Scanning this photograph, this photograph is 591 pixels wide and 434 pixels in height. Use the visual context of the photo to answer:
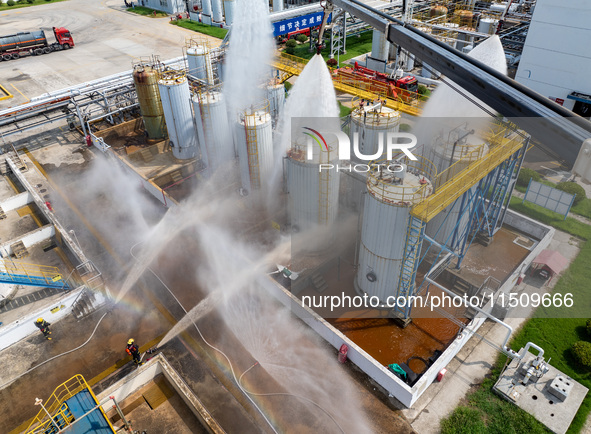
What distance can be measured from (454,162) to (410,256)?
5794 mm

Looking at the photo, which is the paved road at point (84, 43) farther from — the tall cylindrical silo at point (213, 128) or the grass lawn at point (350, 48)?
the tall cylindrical silo at point (213, 128)

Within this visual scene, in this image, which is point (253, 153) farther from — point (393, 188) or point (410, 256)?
point (410, 256)

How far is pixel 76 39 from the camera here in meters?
59.7

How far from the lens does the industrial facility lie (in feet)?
50.5

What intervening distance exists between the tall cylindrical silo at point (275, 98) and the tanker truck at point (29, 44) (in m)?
40.9

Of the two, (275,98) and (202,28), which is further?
(202,28)

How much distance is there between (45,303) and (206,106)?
13.9 m

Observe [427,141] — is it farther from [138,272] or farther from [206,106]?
[138,272]

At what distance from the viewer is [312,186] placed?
19.0 metres

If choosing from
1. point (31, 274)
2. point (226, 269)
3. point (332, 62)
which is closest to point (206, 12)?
point (332, 62)

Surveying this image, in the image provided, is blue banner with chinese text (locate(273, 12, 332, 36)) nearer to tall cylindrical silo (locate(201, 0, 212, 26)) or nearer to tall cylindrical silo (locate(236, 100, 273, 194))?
tall cylindrical silo (locate(201, 0, 212, 26))

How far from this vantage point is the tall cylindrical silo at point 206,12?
62250mm

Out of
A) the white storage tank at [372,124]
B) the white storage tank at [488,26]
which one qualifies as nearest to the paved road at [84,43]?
the white storage tank at [488,26]

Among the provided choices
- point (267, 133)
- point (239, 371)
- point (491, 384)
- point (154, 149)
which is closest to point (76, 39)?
point (154, 149)
